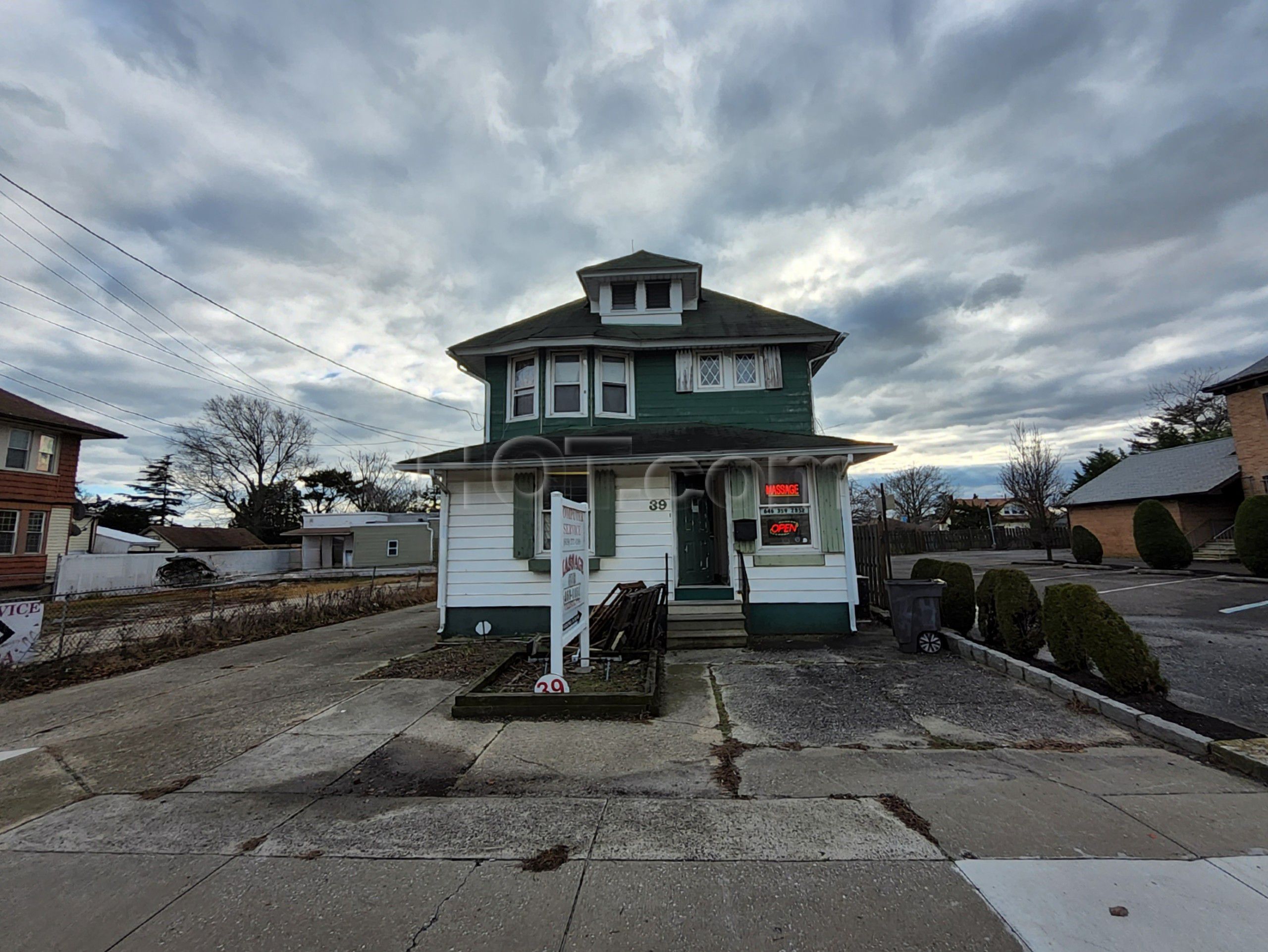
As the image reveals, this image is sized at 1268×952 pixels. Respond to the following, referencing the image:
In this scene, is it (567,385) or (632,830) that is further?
(567,385)

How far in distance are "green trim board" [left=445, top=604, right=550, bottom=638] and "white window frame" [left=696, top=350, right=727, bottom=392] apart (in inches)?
197

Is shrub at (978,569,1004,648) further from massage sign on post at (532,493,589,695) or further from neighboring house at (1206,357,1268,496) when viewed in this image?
neighboring house at (1206,357,1268,496)

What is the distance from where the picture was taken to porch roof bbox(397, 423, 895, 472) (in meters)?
8.09

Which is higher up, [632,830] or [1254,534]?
[1254,534]

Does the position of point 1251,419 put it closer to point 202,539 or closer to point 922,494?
point 922,494

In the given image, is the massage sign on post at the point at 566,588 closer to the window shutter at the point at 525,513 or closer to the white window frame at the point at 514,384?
the window shutter at the point at 525,513

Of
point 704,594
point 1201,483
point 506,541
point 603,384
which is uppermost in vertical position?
point 603,384

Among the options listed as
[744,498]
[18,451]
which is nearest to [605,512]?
[744,498]

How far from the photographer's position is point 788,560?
845cm

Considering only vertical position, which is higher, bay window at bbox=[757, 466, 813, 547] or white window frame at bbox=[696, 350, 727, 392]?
white window frame at bbox=[696, 350, 727, 392]

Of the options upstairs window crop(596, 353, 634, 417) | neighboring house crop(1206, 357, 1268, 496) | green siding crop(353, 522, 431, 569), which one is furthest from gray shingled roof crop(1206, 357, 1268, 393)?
green siding crop(353, 522, 431, 569)

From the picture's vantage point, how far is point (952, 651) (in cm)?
692

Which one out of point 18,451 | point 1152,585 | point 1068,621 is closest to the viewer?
point 1068,621

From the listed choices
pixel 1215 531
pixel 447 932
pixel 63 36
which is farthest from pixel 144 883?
pixel 1215 531
